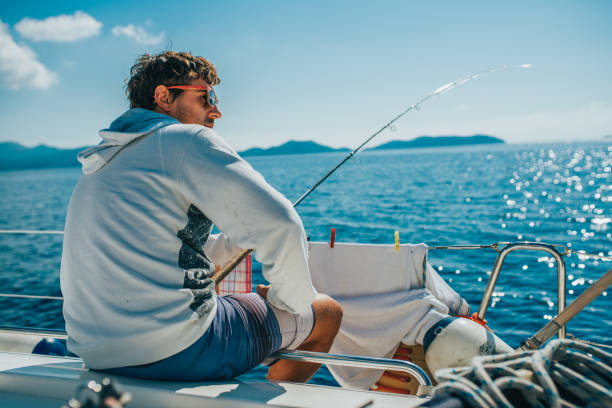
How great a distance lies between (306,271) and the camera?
123 cm

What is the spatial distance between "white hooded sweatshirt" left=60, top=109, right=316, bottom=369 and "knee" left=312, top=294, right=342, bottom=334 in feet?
Answer: 1.20

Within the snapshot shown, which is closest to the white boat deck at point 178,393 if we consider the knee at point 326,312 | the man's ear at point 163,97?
the knee at point 326,312

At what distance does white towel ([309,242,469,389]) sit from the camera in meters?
2.24


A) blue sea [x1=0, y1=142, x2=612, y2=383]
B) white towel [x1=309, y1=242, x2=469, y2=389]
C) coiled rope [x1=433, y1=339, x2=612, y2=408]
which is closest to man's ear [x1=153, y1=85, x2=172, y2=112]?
coiled rope [x1=433, y1=339, x2=612, y2=408]

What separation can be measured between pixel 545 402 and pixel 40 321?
23.1 feet

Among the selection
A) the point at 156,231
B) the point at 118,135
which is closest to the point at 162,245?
the point at 156,231

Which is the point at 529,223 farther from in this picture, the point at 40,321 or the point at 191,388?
the point at 191,388

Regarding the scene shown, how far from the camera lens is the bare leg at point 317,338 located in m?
1.55

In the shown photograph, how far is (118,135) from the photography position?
119 cm

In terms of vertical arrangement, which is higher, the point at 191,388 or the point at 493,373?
the point at 493,373

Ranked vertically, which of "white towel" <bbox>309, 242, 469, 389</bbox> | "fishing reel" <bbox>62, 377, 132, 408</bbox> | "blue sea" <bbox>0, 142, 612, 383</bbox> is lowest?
"blue sea" <bbox>0, 142, 612, 383</bbox>

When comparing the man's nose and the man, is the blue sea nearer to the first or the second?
the man's nose

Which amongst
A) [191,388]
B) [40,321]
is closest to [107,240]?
[191,388]

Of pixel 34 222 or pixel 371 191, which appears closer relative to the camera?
pixel 34 222
